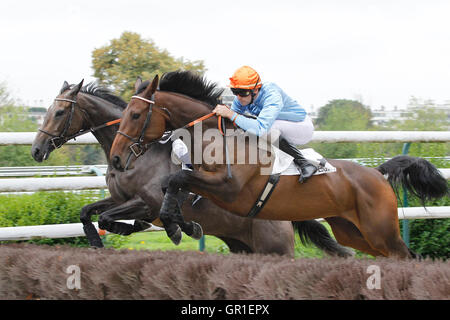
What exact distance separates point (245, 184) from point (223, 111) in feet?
1.84

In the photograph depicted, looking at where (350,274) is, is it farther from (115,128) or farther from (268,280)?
(115,128)

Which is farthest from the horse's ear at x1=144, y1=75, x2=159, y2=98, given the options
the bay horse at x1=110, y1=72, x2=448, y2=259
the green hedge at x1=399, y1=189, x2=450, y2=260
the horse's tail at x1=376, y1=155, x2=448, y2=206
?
the green hedge at x1=399, y1=189, x2=450, y2=260

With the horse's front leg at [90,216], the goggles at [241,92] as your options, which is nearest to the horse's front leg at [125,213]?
the horse's front leg at [90,216]

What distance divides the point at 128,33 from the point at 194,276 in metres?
20.6

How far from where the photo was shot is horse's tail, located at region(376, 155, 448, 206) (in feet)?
16.8

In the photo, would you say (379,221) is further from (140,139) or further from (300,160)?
(140,139)

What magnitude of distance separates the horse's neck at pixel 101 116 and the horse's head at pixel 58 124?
80 millimetres

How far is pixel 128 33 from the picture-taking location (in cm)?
2269

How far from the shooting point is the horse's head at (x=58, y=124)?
4.99 m

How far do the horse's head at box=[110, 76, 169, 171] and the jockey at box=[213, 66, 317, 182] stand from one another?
18.2 inches

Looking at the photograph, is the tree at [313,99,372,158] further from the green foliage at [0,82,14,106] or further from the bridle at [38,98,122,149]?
the green foliage at [0,82,14,106]

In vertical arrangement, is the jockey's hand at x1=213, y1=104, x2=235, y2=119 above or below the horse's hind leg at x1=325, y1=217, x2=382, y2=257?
above

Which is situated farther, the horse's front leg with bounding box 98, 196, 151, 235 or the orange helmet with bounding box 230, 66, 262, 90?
the horse's front leg with bounding box 98, 196, 151, 235
